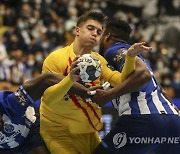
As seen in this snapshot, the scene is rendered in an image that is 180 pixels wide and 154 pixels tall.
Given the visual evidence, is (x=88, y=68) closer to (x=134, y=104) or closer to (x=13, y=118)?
(x=134, y=104)

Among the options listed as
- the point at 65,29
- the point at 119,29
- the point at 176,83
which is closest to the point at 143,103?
the point at 119,29

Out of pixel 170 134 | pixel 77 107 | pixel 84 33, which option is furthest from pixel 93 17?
pixel 170 134

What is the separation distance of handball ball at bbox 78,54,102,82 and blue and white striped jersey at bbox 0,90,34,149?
1.88 ft

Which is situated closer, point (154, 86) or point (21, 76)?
point (154, 86)

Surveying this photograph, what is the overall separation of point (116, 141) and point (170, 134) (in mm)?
497

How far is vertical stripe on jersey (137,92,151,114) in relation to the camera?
17.3 ft

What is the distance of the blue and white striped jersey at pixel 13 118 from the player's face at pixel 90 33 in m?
0.84

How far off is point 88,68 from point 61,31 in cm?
1156

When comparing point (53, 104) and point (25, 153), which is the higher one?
point (53, 104)

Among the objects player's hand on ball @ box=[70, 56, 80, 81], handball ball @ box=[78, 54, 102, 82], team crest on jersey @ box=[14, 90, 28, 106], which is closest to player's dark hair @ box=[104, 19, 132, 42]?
handball ball @ box=[78, 54, 102, 82]

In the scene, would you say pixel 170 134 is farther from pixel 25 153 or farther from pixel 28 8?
pixel 28 8

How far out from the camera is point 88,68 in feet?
15.9

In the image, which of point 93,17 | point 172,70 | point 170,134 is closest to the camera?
point 170,134

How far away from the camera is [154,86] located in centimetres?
541
